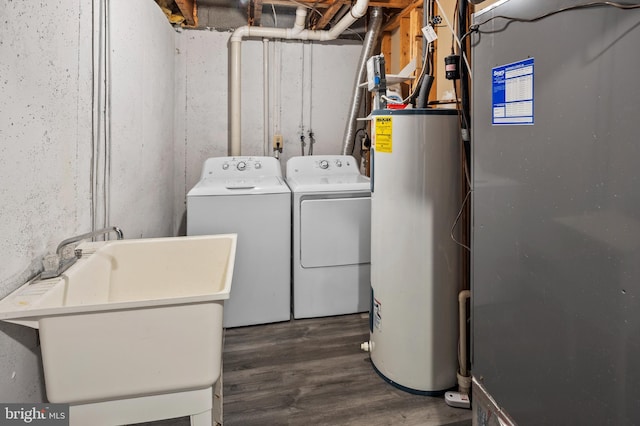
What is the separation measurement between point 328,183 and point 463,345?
1.37 metres

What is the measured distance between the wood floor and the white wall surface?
166 centimetres

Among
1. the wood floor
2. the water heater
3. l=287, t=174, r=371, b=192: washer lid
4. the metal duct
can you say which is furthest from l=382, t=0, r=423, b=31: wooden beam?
the wood floor

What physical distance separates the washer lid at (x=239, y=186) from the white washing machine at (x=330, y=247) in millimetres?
137

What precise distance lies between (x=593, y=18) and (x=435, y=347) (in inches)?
56.6

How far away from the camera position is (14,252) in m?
1.11

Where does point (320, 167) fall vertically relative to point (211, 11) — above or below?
below

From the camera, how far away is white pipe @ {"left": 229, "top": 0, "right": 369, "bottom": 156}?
10.6ft

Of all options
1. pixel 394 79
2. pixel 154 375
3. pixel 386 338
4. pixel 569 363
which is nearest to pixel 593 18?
pixel 569 363

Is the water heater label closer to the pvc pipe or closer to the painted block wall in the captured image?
the pvc pipe

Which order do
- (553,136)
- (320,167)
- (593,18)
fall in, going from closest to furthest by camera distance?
(593,18)
(553,136)
(320,167)

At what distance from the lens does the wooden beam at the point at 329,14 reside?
2924 millimetres

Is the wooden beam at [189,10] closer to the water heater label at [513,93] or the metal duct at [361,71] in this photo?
the metal duct at [361,71]

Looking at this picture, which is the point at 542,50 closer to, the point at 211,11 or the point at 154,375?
the point at 154,375

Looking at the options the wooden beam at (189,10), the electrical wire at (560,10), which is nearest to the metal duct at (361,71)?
the wooden beam at (189,10)
